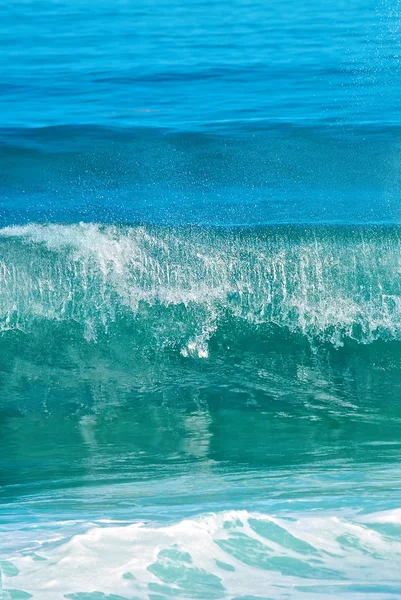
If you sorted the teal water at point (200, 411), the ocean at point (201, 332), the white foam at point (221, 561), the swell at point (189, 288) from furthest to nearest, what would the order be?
the swell at point (189, 288), the ocean at point (201, 332), the teal water at point (200, 411), the white foam at point (221, 561)

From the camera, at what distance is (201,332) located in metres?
7.28

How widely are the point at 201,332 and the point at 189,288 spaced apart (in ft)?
1.50

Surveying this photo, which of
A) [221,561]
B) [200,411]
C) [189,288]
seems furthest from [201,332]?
[221,561]

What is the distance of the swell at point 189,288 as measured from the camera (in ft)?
24.1

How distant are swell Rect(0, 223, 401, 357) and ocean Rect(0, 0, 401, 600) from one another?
2 centimetres

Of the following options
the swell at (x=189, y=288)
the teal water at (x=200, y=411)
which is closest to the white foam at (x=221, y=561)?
the teal water at (x=200, y=411)

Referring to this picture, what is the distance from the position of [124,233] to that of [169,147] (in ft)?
12.3

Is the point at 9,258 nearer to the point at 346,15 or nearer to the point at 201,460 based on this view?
the point at 201,460

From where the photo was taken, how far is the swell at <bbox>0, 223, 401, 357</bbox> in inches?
290

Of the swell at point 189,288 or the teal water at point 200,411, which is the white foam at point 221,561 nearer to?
the teal water at point 200,411

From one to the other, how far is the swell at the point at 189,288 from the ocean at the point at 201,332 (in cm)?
2

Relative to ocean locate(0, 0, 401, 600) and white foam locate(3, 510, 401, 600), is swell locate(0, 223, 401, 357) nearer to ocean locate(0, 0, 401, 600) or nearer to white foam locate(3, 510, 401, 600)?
ocean locate(0, 0, 401, 600)

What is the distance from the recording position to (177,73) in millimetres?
15109

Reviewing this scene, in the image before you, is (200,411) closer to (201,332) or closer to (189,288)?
(201,332)
